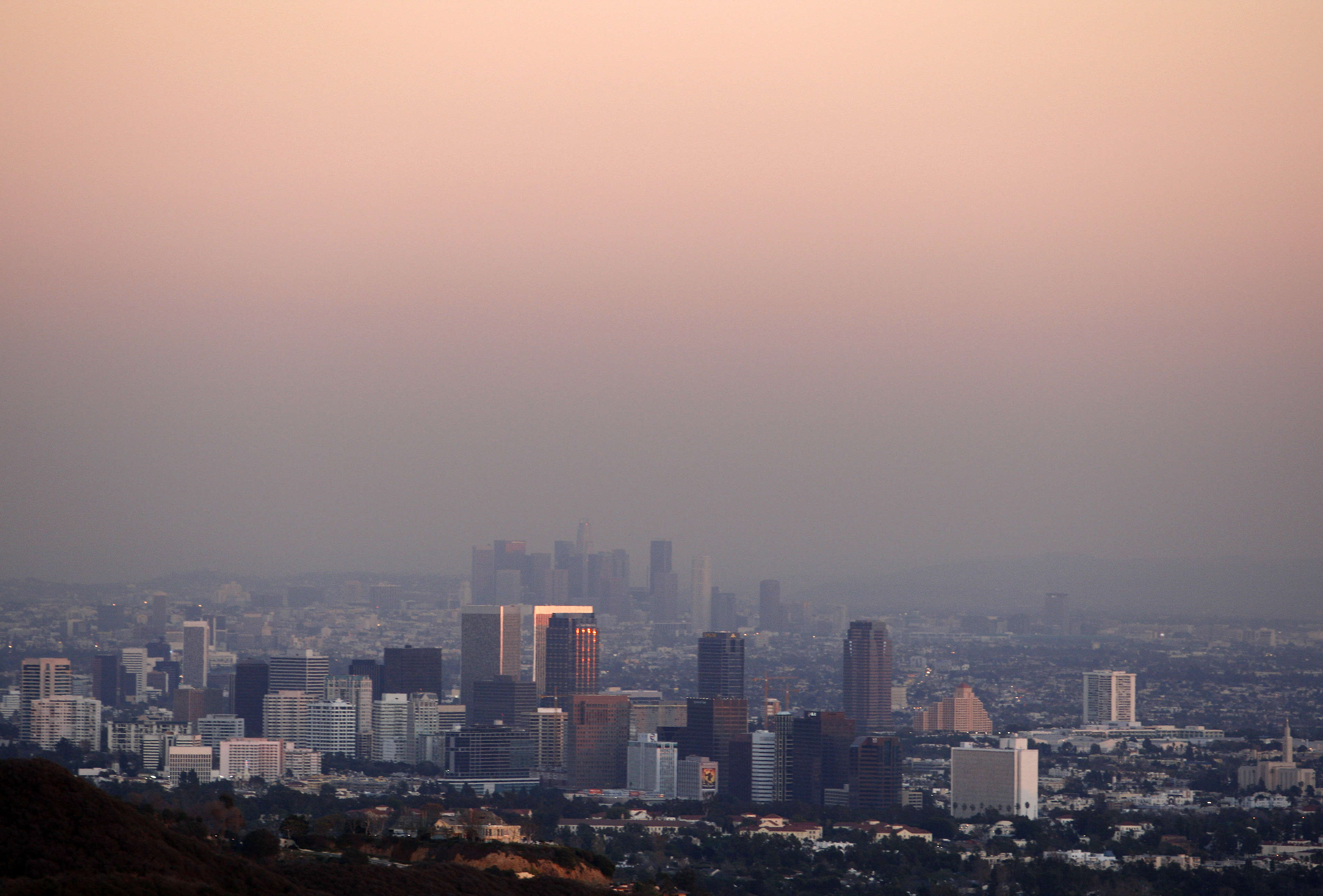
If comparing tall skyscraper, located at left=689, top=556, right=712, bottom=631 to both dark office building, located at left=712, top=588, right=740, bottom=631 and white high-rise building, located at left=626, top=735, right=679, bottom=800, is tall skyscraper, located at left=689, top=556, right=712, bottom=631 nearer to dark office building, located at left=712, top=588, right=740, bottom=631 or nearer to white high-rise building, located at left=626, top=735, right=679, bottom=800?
dark office building, located at left=712, top=588, right=740, bottom=631

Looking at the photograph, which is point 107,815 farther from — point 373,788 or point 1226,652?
point 1226,652

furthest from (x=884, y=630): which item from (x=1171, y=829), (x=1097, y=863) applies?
(x=1097, y=863)

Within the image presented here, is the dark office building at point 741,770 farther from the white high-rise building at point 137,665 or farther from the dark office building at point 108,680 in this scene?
the white high-rise building at point 137,665

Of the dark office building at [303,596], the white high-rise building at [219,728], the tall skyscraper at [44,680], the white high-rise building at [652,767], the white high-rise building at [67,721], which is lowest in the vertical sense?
the white high-rise building at [652,767]

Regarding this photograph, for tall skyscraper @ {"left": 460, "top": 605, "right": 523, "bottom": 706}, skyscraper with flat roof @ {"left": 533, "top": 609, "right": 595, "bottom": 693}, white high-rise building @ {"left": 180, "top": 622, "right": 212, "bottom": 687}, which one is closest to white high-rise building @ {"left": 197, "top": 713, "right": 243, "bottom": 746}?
skyscraper with flat roof @ {"left": 533, "top": 609, "right": 595, "bottom": 693}

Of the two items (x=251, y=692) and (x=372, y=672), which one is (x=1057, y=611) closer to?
(x=372, y=672)

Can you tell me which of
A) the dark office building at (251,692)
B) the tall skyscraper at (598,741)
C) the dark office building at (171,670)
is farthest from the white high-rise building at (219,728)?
the dark office building at (171,670)
